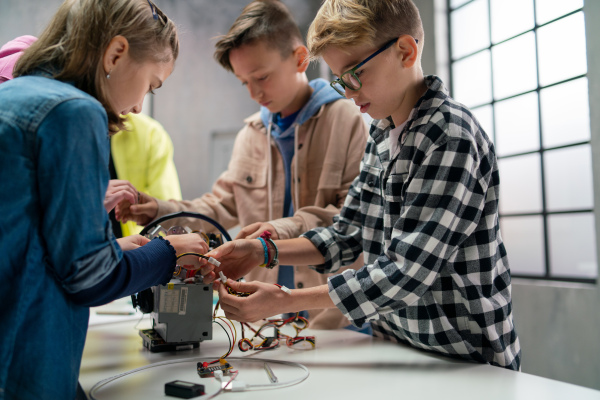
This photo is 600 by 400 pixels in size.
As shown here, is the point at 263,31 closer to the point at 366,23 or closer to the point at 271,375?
A: the point at 366,23

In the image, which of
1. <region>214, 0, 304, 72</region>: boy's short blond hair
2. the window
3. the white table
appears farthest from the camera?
the window

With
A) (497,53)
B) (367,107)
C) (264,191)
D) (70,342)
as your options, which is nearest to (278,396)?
(70,342)

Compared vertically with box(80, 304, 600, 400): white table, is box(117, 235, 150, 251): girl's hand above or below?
above

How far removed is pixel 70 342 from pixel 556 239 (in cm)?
277

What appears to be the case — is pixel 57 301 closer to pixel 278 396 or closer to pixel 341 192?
pixel 278 396

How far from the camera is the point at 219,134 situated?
12.1 feet

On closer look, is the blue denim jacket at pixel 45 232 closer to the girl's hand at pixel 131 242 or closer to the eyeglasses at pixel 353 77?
the girl's hand at pixel 131 242

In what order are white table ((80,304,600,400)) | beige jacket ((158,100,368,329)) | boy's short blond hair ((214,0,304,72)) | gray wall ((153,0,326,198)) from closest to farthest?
1. white table ((80,304,600,400))
2. beige jacket ((158,100,368,329))
3. boy's short blond hair ((214,0,304,72))
4. gray wall ((153,0,326,198))

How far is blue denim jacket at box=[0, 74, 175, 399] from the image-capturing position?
2.24 feet

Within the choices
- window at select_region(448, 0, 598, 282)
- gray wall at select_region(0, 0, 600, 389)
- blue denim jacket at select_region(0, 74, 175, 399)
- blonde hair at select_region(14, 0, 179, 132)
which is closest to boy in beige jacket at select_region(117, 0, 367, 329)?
blonde hair at select_region(14, 0, 179, 132)

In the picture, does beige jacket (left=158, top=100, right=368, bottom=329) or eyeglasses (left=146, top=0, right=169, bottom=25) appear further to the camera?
beige jacket (left=158, top=100, right=368, bottom=329)

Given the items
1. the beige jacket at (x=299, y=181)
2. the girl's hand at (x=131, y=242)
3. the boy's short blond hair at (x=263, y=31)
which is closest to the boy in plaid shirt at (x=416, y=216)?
the girl's hand at (x=131, y=242)

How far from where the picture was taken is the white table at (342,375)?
80 centimetres

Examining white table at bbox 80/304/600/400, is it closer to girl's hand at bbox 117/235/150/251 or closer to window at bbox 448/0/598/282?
girl's hand at bbox 117/235/150/251
